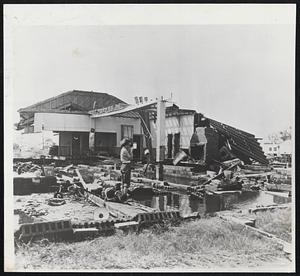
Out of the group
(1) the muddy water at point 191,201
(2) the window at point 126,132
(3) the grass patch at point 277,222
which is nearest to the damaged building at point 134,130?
(2) the window at point 126,132

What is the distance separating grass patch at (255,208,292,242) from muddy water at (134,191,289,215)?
0.09 metres

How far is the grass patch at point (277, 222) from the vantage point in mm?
2615

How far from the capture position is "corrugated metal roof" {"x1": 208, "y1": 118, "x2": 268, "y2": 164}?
8.82 ft

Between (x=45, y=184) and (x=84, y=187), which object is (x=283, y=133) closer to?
(x=84, y=187)

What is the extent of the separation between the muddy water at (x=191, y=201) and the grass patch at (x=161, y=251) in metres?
0.17

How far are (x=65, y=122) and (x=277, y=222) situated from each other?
6.68ft

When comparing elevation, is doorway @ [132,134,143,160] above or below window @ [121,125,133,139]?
below

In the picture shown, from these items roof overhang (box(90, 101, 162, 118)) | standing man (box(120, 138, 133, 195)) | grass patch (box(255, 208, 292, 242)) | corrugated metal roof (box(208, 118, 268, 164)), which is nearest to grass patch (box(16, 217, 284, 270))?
grass patch (box(255, 208, 292, 242))

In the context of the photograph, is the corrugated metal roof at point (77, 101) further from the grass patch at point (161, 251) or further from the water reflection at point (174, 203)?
the grass patch at point (161, 251)

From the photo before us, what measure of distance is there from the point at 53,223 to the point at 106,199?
47 centimetres

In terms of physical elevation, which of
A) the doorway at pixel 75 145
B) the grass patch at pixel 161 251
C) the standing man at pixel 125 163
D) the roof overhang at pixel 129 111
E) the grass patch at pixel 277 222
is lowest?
the grass patch at pixel 161 251

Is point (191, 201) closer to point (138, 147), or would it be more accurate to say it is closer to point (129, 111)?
point (138, 147)

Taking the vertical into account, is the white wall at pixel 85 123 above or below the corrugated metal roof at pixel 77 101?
below

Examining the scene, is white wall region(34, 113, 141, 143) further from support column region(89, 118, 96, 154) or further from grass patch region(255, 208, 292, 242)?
grass patch region(255, 208, 292, 242)
